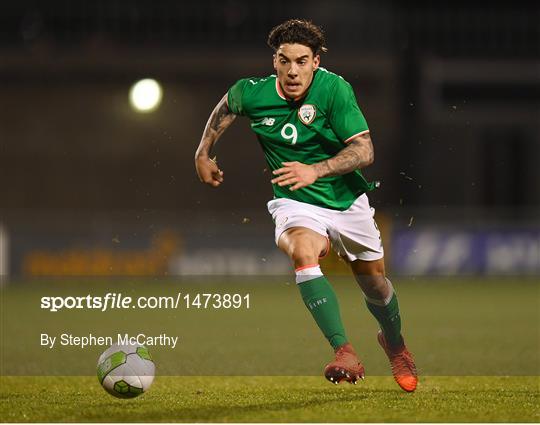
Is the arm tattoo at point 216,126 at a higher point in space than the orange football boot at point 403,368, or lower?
higher

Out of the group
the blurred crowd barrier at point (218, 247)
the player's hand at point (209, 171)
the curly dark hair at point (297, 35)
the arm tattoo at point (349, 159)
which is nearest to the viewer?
the arm tattoo at point (349, 159)

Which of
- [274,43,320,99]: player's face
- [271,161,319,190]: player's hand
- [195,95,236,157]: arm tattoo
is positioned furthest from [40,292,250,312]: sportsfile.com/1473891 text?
[271,161,319,190]: player's hand

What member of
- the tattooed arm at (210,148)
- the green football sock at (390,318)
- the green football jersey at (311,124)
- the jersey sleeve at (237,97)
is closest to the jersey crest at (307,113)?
the green football jersey at (311,124)

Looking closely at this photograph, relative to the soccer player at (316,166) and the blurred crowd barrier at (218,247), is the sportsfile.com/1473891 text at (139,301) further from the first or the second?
the soccer player at (316,166)

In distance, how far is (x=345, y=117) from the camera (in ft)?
20.6

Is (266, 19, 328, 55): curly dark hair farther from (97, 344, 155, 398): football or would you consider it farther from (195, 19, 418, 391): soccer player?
(97, 344, 155, 398): football

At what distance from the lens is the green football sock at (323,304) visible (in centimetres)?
600

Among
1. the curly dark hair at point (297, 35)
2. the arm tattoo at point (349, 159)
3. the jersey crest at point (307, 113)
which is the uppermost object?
the curly dark hair at point (297, 35)

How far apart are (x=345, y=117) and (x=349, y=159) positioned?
30 centimetres

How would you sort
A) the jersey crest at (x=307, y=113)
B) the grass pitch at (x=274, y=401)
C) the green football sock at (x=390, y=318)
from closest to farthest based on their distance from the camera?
the grass pitch at (x=274, y=401) → the jersey crest at (x=307, y=113) → the green football sock at (x=390, y=318)

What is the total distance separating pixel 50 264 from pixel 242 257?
2.88m

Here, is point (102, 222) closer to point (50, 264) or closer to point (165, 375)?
point (50, 264)

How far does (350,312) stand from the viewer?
1245 centimetres

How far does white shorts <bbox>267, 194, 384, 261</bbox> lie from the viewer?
20.7 ft
